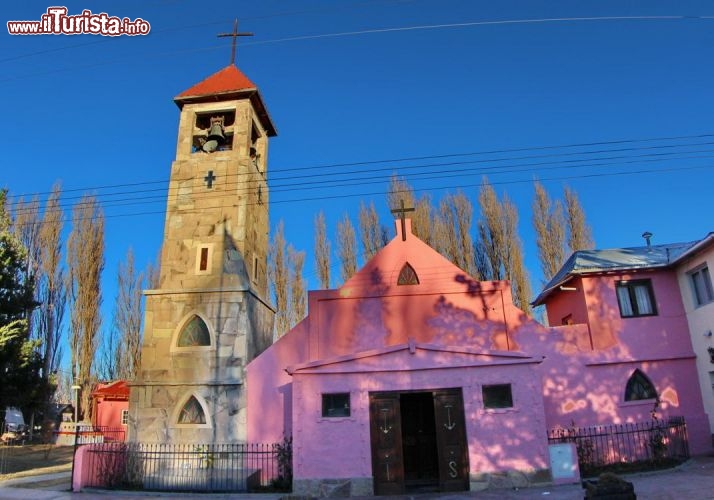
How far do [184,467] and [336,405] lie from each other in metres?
5.19

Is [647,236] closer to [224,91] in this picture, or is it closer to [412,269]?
[412,269]

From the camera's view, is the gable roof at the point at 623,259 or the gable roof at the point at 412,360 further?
the gable roof at the point at 623,259

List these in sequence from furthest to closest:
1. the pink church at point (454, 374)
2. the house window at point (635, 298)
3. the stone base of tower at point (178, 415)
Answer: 1. the house window at point (635, 298)
2. the stone base of tower at point (178, 415)
3. the pink church at point (454, 374)

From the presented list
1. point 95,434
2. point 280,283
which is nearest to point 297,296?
point 280,283

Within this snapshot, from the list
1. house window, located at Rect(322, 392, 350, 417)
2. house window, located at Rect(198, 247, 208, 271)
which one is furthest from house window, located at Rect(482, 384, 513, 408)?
house window, located at Rect(198, 247, 208, 271)

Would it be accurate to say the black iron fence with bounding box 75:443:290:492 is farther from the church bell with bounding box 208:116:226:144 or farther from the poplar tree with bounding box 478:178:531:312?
the poplar tree with bounding box 478:178:531:312

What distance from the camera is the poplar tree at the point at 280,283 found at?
31.5 meters

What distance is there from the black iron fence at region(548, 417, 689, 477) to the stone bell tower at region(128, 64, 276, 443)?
32.1 ft

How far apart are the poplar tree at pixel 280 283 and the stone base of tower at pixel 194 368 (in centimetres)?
1483

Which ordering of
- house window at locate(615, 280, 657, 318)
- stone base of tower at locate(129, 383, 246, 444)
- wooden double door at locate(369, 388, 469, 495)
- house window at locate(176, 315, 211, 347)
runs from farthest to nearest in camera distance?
1. house window at locate(615, 280, 657, 318)
2. house window at locate(176, 315, 211, 347)
3. stone base of tower at locate(129, 383, 246, 444)
4. wooden double door at locate(369, 388, 469, 495)

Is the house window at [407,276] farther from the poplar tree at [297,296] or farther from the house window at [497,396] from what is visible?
the poplar tree at [297,296]

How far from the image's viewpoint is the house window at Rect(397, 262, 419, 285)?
16.1 m

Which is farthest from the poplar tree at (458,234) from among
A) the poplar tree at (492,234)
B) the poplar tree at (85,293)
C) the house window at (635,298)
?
the poplar tree at (85,293)

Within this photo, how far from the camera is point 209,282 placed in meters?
16.5
